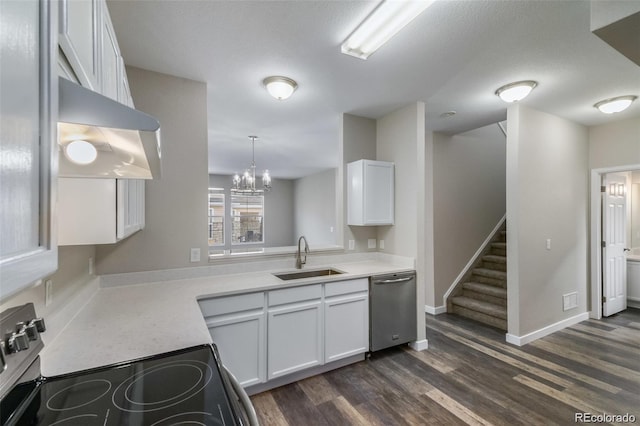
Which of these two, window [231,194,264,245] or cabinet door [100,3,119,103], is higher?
cabinet door [100,3,119,103]

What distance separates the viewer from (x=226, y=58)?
2189mm

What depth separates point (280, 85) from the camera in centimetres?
251

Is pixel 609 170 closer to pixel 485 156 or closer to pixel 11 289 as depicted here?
pixel 485 156

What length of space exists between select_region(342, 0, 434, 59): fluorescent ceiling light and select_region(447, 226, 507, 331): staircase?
3.57 meters

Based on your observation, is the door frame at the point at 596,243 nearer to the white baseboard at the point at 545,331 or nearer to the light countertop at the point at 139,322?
the white baseboard at the point at 545,331

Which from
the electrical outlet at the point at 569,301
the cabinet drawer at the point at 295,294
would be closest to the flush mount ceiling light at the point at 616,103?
the electrical outlet at the point at 569,301

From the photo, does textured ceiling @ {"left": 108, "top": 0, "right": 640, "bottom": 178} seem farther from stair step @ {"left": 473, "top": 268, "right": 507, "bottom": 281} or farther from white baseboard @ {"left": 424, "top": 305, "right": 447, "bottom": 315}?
white baseboard @ {"left": 424, "top": 305, "right": 447, "bottom": 315}

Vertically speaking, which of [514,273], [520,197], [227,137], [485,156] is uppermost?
[227,137]

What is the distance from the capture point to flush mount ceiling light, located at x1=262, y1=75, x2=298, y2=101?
2.50m

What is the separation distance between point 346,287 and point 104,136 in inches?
87.7

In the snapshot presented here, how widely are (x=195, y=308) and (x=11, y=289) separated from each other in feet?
4.81

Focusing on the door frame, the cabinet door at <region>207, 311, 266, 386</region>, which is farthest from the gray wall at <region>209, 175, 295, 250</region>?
the door frame

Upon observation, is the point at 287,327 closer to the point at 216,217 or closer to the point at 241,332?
the point at 241,332

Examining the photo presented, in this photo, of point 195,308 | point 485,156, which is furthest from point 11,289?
point 485,156
